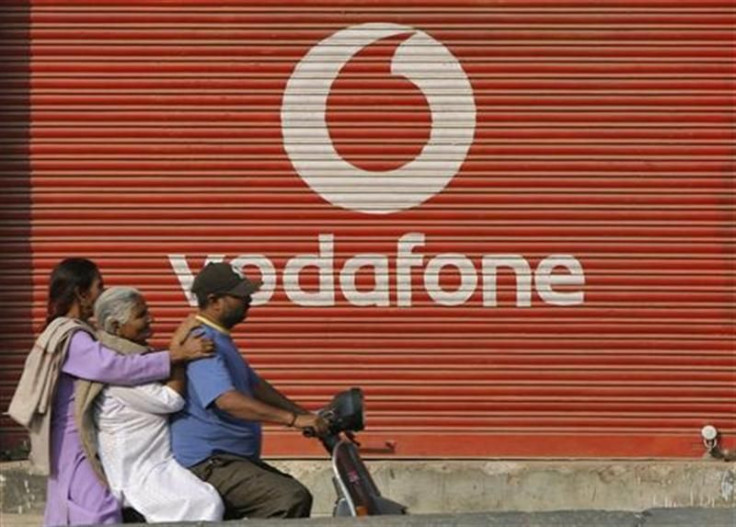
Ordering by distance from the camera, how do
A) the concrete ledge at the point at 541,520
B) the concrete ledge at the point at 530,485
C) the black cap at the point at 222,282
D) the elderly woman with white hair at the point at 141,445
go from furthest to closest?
the concrete ledge at the point at 530,485, the black cap at the point at 222,282, the elderly woman with white hair at the point at 141,445, the concrete ledge at the point at 541,520

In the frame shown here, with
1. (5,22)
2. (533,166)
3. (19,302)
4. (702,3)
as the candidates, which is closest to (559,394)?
(533,166)

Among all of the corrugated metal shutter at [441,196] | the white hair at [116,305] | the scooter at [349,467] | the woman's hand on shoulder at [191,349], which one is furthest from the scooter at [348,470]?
the corrugated metal shutter at [441,196]

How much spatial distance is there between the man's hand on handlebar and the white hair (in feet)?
2.46

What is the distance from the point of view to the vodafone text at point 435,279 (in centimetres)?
1108

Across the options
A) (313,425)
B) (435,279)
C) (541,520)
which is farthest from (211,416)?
(435,279)

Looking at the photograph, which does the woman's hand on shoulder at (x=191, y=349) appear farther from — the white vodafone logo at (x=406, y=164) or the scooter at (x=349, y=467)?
the white vodafone logo at (x=406, y=164)

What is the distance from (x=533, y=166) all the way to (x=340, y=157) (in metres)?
1.20

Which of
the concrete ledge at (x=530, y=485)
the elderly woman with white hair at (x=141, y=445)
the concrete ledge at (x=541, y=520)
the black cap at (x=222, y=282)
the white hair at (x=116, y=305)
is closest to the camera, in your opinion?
the concrete ledge at (x=541, y=520)

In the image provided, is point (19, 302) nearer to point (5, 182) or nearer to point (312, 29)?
point (5, 182)

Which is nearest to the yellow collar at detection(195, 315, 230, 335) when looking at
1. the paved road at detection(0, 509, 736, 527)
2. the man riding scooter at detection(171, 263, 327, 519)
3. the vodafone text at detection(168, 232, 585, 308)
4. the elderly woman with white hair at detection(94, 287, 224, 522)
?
the man riding scooter at detection(171, 263, 327, 519)

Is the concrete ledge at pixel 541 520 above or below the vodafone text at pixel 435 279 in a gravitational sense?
below

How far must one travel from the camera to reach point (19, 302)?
36.6 feet

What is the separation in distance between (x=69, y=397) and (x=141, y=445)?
1.10ft

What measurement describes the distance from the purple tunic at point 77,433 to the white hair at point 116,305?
0.10 m
